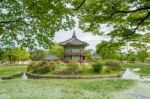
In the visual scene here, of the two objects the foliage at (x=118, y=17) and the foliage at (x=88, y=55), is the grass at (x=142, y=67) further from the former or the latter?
the foliage at (x=118, y=17)

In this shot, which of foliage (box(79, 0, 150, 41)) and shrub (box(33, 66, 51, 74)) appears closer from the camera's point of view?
foliage (box(79, 0, 150, 41))

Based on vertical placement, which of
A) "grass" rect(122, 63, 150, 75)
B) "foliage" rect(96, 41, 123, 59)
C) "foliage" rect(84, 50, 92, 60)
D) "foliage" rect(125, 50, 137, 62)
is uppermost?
"foliage" rect(84, 50, 92, 60)

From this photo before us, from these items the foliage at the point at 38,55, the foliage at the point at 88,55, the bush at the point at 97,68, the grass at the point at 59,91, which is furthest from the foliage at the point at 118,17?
the foliage at the point at 38,55

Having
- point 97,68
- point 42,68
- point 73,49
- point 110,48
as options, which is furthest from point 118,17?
point 73,49

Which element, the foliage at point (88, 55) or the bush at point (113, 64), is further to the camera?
the foliage at point (88, 55)

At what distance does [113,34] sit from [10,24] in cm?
220

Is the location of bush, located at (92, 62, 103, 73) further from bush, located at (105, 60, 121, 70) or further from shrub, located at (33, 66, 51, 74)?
shrub, located at (33, 66, 51, 74)

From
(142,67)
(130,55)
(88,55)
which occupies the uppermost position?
(88,55)

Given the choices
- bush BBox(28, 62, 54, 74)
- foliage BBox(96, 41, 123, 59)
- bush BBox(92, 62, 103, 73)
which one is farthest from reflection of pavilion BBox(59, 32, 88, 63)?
foliage BBox(96, 41, 123, 59)

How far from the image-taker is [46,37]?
200 inches

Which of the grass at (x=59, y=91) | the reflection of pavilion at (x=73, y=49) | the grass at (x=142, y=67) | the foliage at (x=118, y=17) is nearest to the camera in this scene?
the foliage at (x=118, y=17)

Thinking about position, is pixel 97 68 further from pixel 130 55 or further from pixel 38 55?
pixel 38 55

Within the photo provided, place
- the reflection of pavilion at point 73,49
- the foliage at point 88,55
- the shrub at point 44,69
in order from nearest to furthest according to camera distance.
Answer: the shrub at point 44,69, the reflection of pavilion at point 73,49, the foliage at point 88,55

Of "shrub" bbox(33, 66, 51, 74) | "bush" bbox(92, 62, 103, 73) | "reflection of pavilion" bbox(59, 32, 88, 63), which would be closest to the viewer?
"bush" bbox(92, 62, 103, 73)
